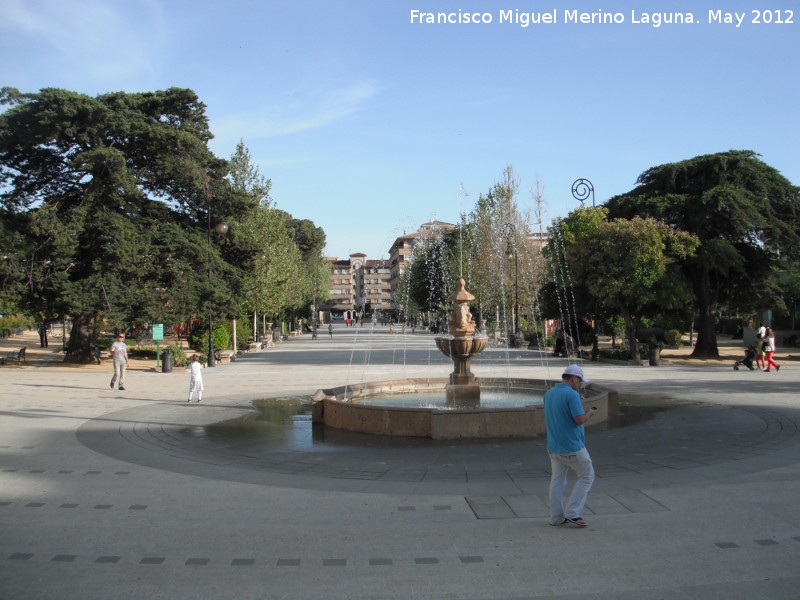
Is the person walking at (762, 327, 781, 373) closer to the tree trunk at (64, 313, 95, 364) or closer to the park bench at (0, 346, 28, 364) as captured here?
the tree trunk at (64, 313, 95, 364)

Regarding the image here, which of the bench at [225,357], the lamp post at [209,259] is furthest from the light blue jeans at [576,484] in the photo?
the bench at [225,357]

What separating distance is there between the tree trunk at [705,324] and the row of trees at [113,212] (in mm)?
22023

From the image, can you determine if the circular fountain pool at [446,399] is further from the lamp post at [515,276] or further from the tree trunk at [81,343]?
the lamp post at [515,276]

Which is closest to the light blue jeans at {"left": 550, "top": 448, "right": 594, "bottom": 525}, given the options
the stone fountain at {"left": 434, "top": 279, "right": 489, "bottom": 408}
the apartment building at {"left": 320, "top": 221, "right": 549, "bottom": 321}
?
the stone fountain at {"left": 434, "top": 279, "right": 489, "bottom": 408}

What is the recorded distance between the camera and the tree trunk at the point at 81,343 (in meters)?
30.4

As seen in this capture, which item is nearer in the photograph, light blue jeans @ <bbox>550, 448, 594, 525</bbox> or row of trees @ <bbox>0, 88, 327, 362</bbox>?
light blue jeans @ <bbox>550, 448, 594, 525</bbox>

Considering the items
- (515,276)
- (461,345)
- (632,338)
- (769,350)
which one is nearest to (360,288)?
(515,276)

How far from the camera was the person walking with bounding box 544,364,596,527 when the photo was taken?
21.4ft

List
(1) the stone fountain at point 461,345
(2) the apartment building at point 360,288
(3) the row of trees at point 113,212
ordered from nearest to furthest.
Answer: (1) the stone fountain at point 461,345 → (3) the row of trees at point 113,212 → (2) the apartment building at point 360,288

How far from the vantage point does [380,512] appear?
730 cm

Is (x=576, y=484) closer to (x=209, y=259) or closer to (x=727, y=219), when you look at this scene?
(x=209, y=259)

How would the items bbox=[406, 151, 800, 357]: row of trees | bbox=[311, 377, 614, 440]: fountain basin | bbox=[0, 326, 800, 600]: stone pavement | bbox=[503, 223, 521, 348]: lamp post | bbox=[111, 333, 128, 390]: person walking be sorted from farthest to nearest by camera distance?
bbox=[503, 223, 521, 348]: lamp post < bbox=[406, 151, 800, 357]: row of trees < bbox=[111, 333, 128, 390]: person walking < bbox=[311, 377, 614, 440]: fountain basin < bbox=[0, 326, 800, 600]: stone pavement

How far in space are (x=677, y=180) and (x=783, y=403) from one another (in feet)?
71.3

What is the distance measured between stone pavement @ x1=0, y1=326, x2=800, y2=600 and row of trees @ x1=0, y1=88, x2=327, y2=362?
1415 centimetres
